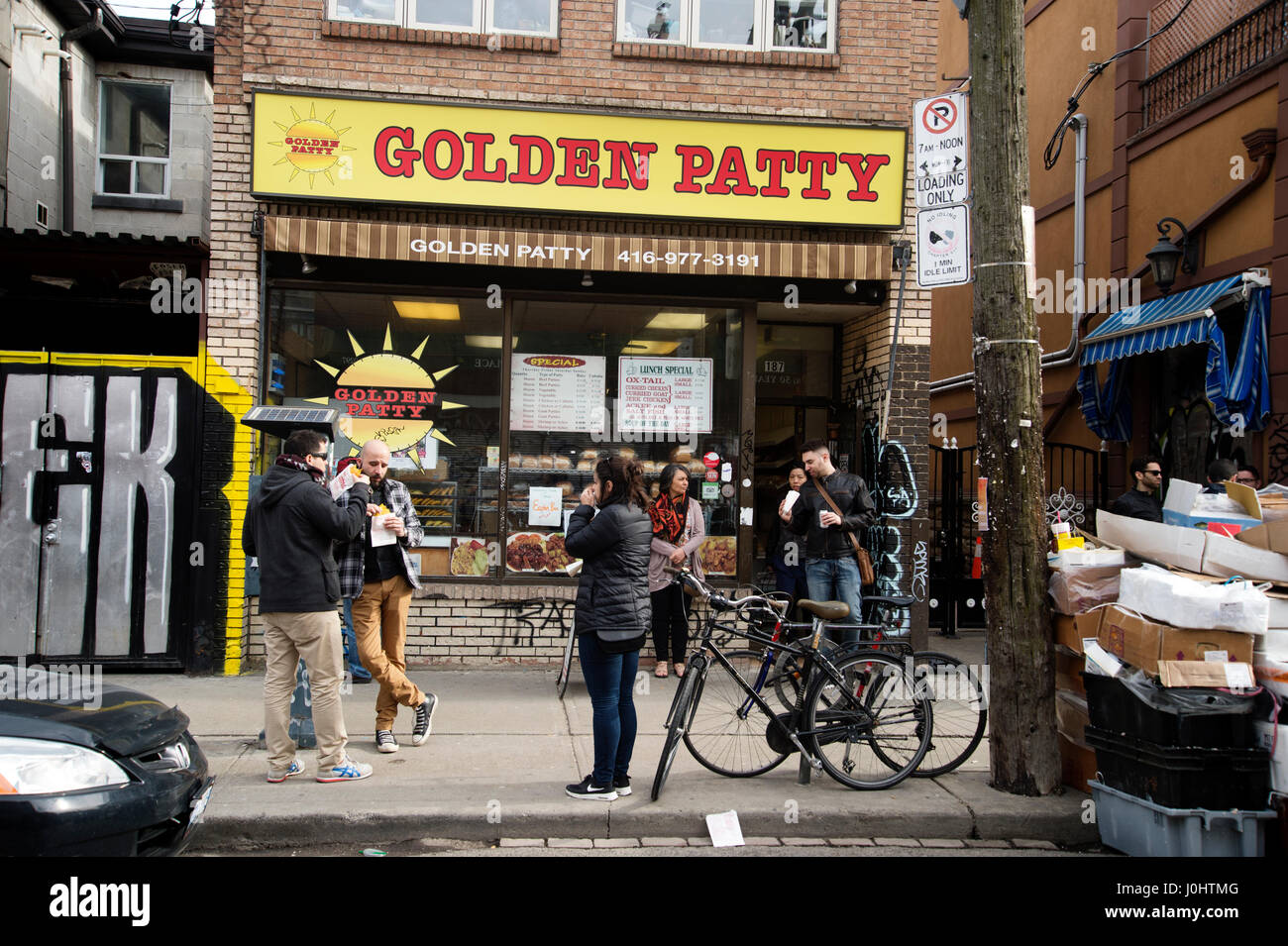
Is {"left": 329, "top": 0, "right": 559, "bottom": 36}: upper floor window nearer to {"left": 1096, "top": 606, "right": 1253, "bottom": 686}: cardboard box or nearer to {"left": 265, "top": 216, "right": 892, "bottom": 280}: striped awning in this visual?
{"left": 265, "top": 216, "right": 892, "bottom": 280}: striped awning

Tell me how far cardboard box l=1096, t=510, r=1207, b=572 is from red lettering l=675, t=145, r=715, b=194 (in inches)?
172

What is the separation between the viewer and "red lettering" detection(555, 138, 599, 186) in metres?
7.98

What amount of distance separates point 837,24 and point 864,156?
1.25 metres

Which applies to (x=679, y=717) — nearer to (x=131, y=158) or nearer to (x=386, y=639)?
(x=386, y=639)

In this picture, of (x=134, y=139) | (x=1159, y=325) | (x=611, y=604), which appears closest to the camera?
(x=611, y=604)

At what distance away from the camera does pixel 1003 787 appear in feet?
17.7

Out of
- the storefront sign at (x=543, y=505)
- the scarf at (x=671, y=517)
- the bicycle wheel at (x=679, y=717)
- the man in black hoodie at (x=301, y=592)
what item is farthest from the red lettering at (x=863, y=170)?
the man in black hoodie at (x=301, y=592)

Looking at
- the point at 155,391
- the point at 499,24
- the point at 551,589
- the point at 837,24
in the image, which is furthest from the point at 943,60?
the point at 155,391

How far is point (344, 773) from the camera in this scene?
5293 mm

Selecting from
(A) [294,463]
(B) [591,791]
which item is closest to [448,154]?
(A) [294,463]

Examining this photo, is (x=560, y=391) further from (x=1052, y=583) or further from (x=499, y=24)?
(x=1052, y=583)

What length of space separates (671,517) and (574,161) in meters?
3.11

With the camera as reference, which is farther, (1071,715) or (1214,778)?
(1071,715)

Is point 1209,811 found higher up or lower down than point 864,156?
lower down
